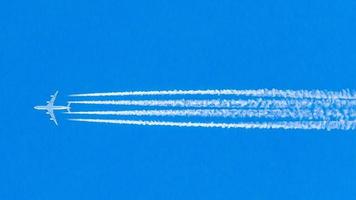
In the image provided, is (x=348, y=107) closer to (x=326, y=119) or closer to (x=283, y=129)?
(x=326, y=119)

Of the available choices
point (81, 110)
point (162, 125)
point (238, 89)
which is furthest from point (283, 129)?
point (81, 110)

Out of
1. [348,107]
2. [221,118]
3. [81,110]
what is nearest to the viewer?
[348,107]

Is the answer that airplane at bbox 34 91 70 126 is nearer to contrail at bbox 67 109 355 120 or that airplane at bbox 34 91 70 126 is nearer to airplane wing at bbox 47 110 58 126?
airplane wing at bbox 47 110 58 126

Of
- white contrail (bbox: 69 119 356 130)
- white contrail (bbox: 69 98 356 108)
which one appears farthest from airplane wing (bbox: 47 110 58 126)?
white contrail (bbox: 69 119 356 130)

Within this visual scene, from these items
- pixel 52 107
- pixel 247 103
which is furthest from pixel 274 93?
pixel 52 107

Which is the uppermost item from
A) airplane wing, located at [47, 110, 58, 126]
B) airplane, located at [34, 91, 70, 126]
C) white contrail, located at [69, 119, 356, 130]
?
airplane, located at [34, 91, 70, 126]

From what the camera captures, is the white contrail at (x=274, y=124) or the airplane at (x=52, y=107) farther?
the airplane at (x=52, y=107)

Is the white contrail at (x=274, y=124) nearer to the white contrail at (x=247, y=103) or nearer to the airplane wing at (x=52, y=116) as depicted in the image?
the white contrail at (x=247, y=103)

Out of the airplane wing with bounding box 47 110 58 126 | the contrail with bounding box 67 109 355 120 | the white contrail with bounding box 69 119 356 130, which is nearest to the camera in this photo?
the contrail with bounding box 67 109 355 120

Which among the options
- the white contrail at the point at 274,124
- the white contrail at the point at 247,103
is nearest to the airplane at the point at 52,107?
the white contrail at the point at 247,103

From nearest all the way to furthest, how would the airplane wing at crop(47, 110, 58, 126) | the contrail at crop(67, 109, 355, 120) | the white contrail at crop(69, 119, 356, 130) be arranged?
the contrail at crop(67, 109, 355, 120)
the white contrail at crop(69, 119, 356, 130)
the airplane wing at crop(47, 110, 58, 126)

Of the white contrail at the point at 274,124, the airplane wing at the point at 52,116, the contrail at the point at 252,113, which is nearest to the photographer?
the contrail at the point at 252,113
